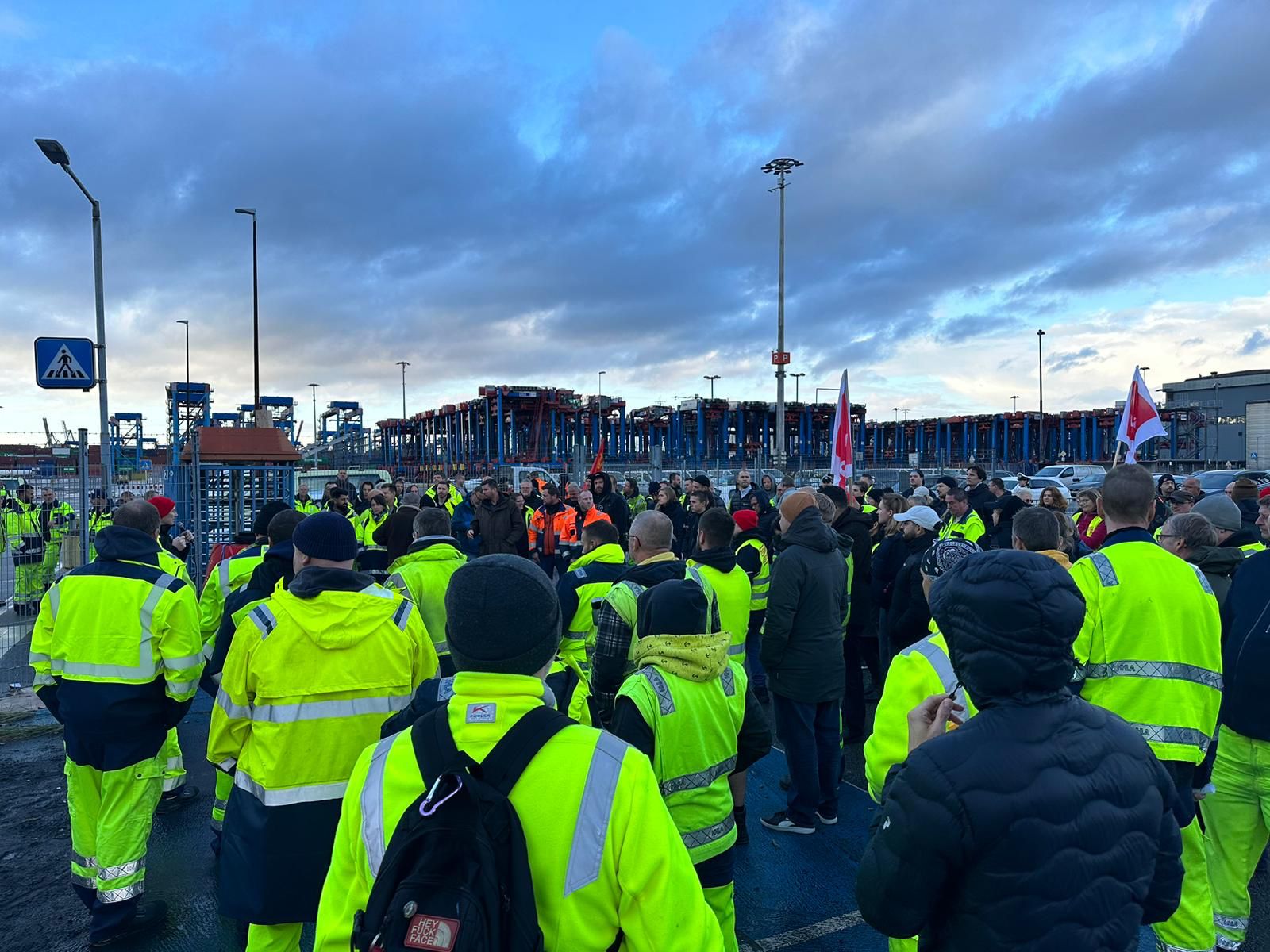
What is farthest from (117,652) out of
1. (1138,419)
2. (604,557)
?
(1138,419)

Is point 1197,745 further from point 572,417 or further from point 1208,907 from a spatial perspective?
point 572,417

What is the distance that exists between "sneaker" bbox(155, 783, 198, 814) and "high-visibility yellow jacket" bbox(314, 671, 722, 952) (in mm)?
4319

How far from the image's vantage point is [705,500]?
8.98 m

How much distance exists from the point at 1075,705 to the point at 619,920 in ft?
3.34

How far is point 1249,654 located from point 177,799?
5971 mm

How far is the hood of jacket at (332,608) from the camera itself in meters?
2.67

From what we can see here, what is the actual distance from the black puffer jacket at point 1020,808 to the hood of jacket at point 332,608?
6.05 ft

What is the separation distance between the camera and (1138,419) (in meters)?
11.4

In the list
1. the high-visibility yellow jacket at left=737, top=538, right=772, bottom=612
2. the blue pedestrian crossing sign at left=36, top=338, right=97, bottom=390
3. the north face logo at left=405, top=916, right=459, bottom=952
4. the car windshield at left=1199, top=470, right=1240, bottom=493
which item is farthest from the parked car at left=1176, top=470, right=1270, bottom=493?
the north face logo at left=405, top=916, right=459, bottom=952

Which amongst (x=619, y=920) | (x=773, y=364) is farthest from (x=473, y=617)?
(x=773, y=364)

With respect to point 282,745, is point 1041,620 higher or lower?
higher

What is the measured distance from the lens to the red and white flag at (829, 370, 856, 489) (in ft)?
40.5

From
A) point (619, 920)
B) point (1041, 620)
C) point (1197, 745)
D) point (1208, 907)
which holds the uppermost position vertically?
point (1041, 620)

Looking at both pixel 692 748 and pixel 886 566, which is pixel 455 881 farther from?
pixel 886 566
